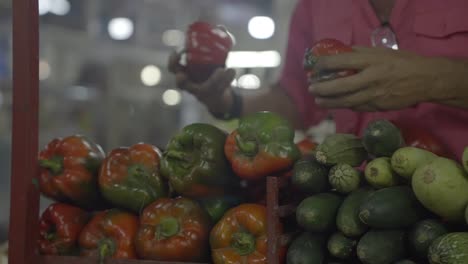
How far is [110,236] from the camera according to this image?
147 centimetres

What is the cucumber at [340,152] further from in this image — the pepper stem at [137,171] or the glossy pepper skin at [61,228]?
the glossy pepper skin at [61,228]

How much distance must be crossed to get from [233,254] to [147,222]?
0.21 metres

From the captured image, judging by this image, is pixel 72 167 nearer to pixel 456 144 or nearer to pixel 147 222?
pixel 147 222

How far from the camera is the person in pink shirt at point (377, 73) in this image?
153 centimetres

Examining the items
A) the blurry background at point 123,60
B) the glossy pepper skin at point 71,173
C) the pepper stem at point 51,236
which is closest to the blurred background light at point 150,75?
the blurry background at point 123,60

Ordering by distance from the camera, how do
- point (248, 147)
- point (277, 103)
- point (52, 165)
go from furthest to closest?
point (277, 103) → point (52, 165) → point (248, 147)

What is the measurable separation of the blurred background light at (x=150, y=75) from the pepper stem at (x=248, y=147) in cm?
643

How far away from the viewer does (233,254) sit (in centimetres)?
133

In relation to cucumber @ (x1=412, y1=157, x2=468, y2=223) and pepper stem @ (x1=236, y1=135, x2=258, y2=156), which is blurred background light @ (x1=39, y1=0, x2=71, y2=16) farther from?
cucumber @ (x1=412, y1=157, x2=468, y2=223)

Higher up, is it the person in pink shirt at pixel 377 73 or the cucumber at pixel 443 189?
the person in pink shirt at pixel 377 73

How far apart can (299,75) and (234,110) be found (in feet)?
1.13

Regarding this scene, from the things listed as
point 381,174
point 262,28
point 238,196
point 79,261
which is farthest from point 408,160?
point 262,28

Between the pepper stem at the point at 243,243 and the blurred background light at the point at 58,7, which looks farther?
the blurred background light at the point at 58,7

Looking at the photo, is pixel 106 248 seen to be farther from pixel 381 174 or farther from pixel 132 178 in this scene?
pixel 381 174
